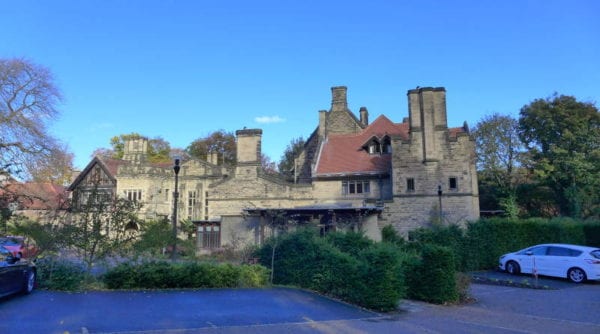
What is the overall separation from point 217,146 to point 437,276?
168ft

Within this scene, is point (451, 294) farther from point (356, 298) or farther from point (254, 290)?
point (254, 290)

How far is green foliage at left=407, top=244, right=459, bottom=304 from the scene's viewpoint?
1251 cm

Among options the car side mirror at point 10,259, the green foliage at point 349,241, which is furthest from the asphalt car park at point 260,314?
the green foliage at point 349,241

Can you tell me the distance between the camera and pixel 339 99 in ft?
139

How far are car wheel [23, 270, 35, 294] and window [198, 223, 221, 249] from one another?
22557mm

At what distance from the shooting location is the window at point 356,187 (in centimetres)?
3494

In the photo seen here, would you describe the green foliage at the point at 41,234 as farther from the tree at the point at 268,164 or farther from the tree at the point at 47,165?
the tree at the point at 268,164

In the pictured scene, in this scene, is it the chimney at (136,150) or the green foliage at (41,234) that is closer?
the green foliage at (41,234)

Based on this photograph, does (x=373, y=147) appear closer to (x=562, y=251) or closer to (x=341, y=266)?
(x=562, y=251)

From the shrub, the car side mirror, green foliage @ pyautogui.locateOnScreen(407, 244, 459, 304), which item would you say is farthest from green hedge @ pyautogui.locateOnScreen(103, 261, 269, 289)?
green foliage @ pyautogui.locateOnScreen(407, 244, 459, 304)

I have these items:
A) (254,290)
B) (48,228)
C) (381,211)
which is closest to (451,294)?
(254,290)

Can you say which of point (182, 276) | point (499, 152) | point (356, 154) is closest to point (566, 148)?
point (499, 152)

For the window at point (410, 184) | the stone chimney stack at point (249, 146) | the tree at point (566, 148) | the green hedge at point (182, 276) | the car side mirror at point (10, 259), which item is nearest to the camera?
the car side mirror at point (10, 259)

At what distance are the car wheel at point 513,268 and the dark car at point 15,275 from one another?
20.0 metres
